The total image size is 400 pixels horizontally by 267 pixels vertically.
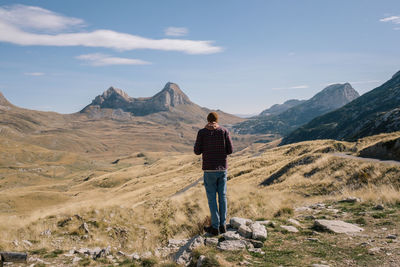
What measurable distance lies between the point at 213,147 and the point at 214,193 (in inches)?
60.9

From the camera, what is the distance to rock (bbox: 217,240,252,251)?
7442 millimetres

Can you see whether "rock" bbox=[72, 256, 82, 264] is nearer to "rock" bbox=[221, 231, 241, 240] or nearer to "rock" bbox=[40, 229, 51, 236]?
"rock" bbox=[221, 231, 241, 240]

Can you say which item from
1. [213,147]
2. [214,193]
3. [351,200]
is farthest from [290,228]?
[351,200]

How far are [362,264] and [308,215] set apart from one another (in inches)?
221

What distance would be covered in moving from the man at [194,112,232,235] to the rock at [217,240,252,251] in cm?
98

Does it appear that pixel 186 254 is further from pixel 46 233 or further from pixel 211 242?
pixel 46 233

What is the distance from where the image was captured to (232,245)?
7.59 meters

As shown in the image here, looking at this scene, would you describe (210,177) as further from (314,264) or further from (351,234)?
(351,234)

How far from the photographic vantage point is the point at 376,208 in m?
11.4

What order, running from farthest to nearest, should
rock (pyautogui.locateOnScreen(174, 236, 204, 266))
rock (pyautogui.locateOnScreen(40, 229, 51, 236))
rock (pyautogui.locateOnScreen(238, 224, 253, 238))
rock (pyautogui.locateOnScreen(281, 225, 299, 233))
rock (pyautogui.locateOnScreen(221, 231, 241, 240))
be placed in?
1. rock (pyautogui.locateOnScreen(40, 229, 51, 236))
2. rock (pyautogui.locateOnScreen(281, 225, 299, 233))
3. rock (pyautogui.locateOnScreen(238, 224, 253, 238))
4. rock (pyautogui.locateOnScreen(221, 231, 241, 240))
5. rock (pyautogui.locateOnScreen(174, 236, 204, 266))

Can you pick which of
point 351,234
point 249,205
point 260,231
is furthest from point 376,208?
point 260,231

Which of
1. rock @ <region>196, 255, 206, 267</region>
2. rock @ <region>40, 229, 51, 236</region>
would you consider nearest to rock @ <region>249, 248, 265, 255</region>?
rock @ <region>196, 255, 206, 267</region>

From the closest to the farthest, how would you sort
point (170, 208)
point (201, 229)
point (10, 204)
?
point (201, 229) → point (170, 208) → point (10, 204)

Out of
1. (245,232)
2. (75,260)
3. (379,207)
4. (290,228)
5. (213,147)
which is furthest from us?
(379,207)
